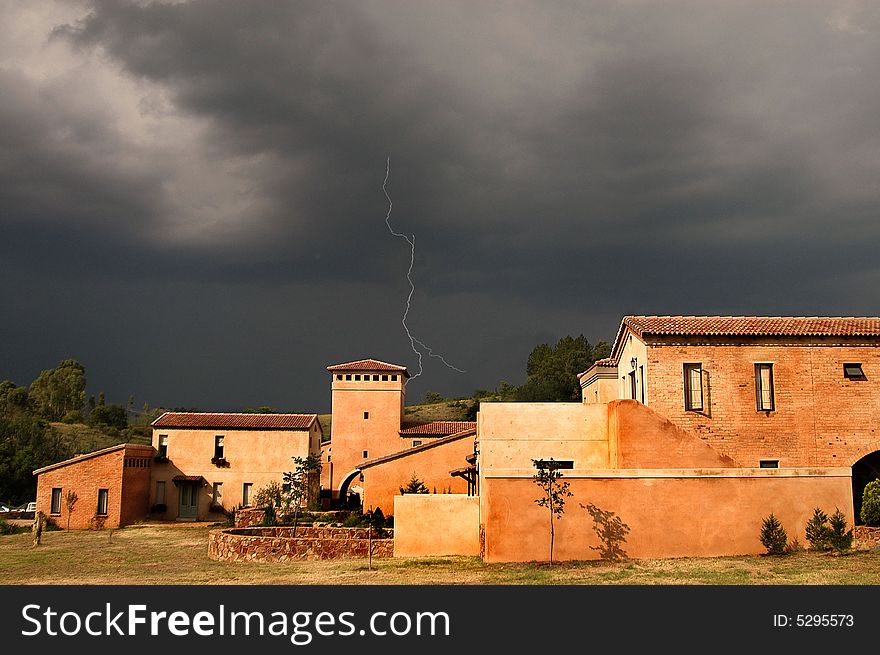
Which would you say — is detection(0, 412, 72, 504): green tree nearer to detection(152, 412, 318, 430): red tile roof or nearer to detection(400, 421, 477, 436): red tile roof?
detection(152, 412, 318, 430): red tile roof

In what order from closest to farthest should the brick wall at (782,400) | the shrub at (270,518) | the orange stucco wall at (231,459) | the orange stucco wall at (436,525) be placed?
the brick wall at (782,400)
the orange stucco wall at (436,525)
the shrub at (270,518)
the orange stucco wall at (231,459)

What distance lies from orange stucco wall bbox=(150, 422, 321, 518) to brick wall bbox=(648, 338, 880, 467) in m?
25.0

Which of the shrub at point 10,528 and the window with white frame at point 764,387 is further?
the shrub at point 10,528

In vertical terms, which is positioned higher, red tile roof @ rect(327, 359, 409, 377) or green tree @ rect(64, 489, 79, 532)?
red tile roof @ rect(327, 359, 409, 377)

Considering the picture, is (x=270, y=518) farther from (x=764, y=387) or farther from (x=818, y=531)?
(x=818, y=531)

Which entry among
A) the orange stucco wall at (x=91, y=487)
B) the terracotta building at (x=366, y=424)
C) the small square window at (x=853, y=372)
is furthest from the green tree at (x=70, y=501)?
the small square window at (x=853, y=372)

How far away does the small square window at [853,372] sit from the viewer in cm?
2539

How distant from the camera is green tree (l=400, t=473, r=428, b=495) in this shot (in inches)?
1231

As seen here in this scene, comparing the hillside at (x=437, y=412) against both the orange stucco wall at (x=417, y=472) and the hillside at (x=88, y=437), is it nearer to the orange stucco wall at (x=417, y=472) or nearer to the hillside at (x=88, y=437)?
the hillside at (x=88, y=437)

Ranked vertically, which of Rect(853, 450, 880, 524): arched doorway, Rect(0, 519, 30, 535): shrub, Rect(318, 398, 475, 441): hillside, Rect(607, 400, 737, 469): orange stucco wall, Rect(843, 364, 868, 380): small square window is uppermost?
Rect(318, 398, 475, 441): hillside

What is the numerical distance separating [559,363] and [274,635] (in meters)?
73.8

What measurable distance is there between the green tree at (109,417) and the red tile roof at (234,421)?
4464cm

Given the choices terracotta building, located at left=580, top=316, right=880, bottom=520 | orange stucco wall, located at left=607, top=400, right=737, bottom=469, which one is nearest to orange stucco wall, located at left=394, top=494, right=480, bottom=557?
orange stucco wall, located at left=607, top=400, right=737, bottom=469

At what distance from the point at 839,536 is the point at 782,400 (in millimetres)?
5489
